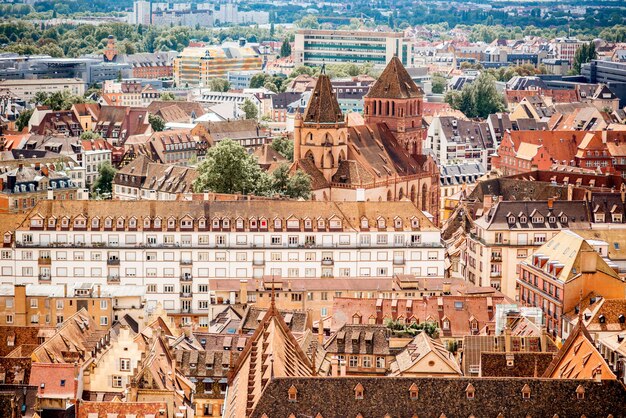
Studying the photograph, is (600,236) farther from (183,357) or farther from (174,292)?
(183,357)

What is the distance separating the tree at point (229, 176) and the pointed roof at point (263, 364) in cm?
8041

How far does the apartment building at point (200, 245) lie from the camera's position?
139m

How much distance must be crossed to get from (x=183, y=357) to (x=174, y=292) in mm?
37261

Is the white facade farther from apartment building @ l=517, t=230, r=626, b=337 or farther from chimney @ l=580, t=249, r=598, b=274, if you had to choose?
chimney @ l=580, t=249, r=598, b=274

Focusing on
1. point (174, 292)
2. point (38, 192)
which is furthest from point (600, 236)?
point (38, 192)

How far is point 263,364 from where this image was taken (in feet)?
271

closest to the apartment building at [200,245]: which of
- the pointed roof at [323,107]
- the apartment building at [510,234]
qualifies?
the apartment building at [510,234]

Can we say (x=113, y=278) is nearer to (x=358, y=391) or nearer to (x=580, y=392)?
(x=358, y=391)

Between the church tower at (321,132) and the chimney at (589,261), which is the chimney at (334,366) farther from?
the church tower at (321,132)

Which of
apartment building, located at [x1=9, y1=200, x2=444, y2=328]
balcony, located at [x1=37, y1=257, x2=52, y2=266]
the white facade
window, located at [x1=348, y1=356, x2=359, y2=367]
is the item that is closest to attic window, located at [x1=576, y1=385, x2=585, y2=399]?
window, located at [x1=348, y1=356, x2=359, y2=367]

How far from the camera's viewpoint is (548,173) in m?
183

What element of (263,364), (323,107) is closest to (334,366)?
(263,364)

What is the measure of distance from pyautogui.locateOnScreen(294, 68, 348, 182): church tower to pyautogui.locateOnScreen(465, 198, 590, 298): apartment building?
1514 inches

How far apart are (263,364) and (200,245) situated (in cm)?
5762
